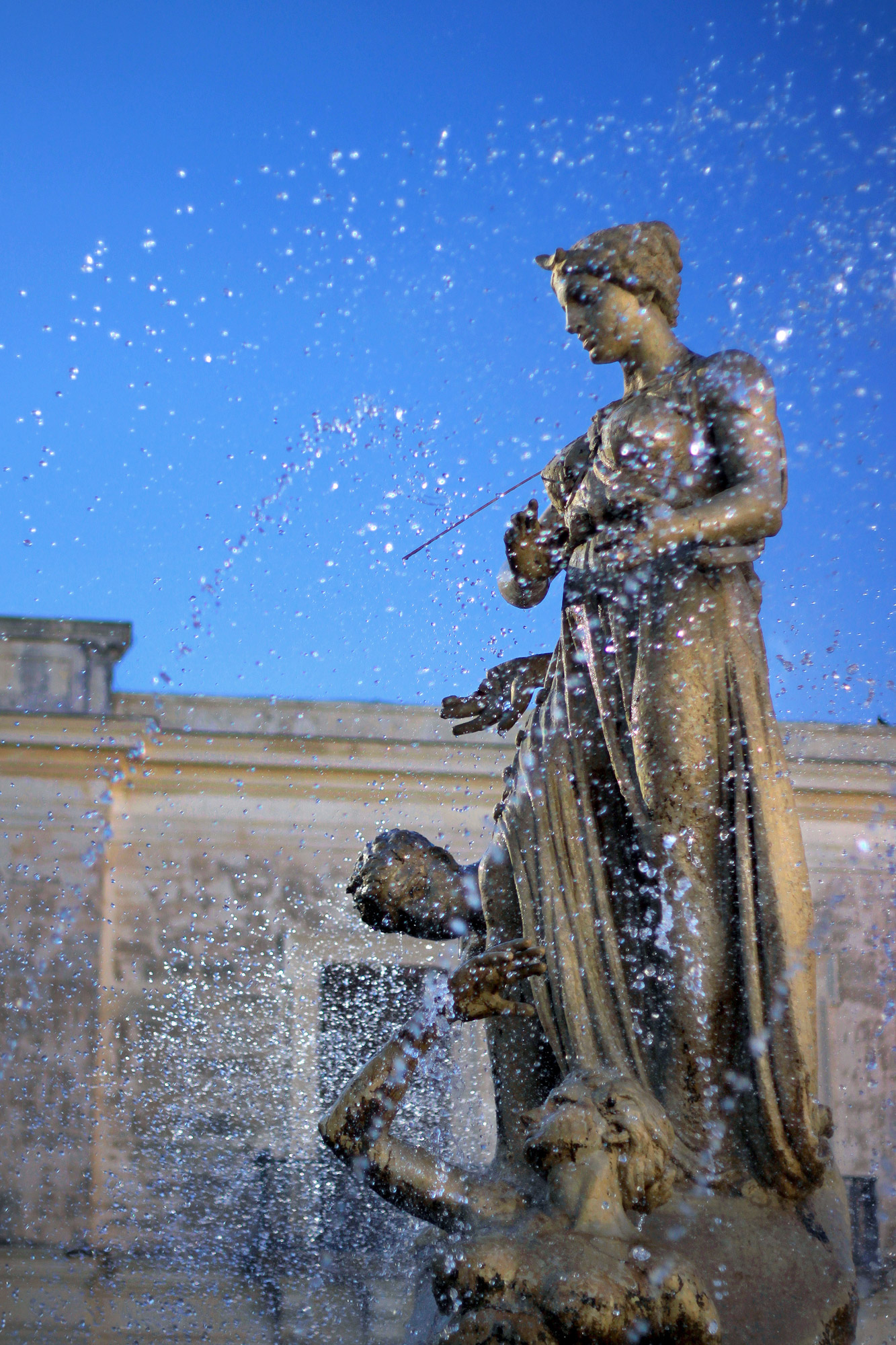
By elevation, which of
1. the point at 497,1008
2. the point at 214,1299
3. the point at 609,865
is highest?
the point at 609,865

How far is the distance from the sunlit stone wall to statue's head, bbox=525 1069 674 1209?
638cm

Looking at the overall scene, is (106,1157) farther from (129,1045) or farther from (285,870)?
(285,870)

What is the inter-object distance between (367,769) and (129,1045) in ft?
8.16

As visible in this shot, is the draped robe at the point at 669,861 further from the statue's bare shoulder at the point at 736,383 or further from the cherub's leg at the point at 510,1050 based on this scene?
the statue's bare shoulder at the point at 736,383

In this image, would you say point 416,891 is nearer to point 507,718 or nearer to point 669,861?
point 507,718

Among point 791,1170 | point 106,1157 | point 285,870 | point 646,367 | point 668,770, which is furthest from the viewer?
point 285,870

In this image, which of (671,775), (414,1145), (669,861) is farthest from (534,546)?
(414,1145)

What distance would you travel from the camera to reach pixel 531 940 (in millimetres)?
2863

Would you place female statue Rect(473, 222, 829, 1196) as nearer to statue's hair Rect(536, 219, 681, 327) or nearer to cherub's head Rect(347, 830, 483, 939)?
statue's hair Rect(536, 219, 681, 327)

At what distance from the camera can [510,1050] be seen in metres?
3.01

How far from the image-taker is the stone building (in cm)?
900

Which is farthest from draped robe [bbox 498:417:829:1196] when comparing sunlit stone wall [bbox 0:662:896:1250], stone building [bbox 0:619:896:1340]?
sunlit stone wall [bbox 0:662:896:1250]

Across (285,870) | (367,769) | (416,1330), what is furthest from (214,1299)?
(416,1330)

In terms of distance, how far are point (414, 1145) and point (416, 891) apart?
2.25 ft
